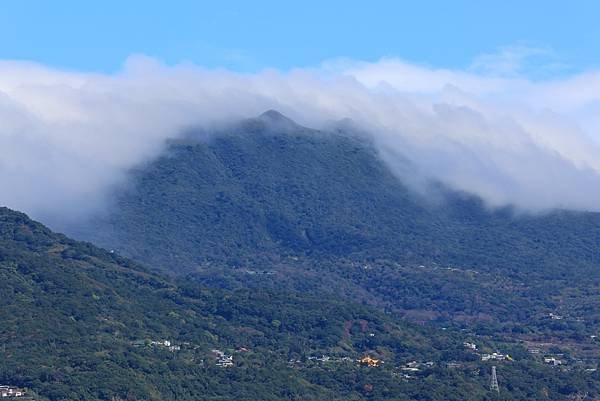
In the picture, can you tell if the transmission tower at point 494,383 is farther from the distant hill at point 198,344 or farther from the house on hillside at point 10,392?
the house on hillside at point 10,392

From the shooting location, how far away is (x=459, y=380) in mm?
137375

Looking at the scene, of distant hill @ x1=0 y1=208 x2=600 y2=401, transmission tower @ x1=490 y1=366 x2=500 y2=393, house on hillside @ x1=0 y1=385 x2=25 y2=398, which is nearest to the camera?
house on hillside @ x1=0 y1=385 x2=25 y2=398

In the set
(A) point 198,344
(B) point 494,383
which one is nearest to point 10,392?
(A) point 198,344

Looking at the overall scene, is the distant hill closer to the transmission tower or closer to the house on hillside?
the house on hillside

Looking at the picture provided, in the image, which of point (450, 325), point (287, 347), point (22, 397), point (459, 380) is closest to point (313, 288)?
point (450, 325)

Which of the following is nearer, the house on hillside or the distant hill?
the house on hillside

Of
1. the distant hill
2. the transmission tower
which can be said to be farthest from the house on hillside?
the transmission tower

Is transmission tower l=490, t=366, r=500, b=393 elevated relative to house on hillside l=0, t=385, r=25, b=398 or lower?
elevated

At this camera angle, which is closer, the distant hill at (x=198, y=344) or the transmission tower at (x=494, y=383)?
the distant hill at (x=198, y=344)

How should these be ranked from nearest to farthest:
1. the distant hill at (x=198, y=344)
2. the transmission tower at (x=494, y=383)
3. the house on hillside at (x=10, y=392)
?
the house on hillside at (x=10, y=392) < the distant hill at (x=198, y=344) < the transmission tower at (x=494, y=383)

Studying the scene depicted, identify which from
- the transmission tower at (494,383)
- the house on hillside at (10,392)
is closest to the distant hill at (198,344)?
the house on hillside at (10,392)

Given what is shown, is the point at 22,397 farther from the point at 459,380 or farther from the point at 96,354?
the point at 459,380

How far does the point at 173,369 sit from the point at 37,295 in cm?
1709

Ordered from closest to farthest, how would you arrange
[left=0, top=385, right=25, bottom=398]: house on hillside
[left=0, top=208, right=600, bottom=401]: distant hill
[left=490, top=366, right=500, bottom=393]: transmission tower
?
[left=0, top=385, right=25, bottom=398]: house on hillside < [left=0, top=208, right=600, bottom=401]: distant hill < [left=490, top=366, right=500, bottom=393]: transmission tower
